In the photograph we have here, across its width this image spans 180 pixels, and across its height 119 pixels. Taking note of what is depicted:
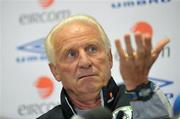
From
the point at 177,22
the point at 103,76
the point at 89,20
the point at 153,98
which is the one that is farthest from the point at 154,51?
the point at 177,22

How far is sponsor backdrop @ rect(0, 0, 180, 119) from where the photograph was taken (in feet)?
7.36

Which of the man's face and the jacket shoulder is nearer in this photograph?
the man's face

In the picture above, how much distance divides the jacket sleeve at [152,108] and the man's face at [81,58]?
355 millimetres

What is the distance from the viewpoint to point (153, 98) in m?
0.94

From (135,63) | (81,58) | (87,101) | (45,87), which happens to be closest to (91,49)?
(81,58)

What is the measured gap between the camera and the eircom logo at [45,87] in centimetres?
Answer: 252

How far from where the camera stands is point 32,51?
2580mm

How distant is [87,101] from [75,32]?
0.80 feet

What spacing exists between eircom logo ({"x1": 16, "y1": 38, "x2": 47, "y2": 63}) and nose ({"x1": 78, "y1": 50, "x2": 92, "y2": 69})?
1.28 meters

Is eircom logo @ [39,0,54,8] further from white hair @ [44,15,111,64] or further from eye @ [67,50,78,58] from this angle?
eye @ [67,50,78,58]

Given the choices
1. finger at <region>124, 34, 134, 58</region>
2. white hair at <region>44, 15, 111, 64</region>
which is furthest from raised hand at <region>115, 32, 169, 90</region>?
white hair at <region>44, 15, 111, 64</region>

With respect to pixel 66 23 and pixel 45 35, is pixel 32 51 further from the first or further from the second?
pixel 66 23

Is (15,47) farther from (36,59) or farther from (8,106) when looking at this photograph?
(8,106)

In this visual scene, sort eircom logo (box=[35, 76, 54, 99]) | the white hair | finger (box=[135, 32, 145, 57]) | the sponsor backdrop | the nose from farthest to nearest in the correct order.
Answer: eircom logo (box=[35, 76, 54, 99])
the sponsor backdrop
the white hair
the nose
finger (box=[135, 32, 145, 57])
